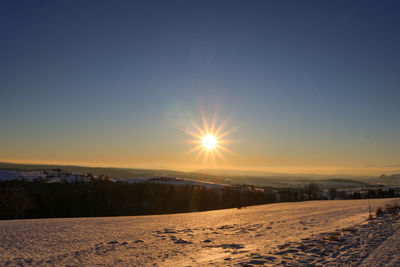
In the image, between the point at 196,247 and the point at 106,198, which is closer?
the point at 196,247

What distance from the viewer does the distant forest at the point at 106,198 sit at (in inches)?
2502

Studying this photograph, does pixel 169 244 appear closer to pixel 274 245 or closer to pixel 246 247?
pixel 246 247

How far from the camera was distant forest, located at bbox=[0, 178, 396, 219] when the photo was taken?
6356cm

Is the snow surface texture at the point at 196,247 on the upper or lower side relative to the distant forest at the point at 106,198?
upper

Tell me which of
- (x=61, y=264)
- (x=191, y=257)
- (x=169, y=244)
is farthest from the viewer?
(x=169, y=244)

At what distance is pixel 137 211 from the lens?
81000mm

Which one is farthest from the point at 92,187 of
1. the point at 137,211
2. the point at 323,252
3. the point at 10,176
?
the point at 323,252

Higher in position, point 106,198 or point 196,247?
point 196,247

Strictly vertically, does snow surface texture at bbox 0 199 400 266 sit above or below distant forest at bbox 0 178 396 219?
above

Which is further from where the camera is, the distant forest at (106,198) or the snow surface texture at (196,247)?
the distant forest at (106,198)

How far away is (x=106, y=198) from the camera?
3159 inches

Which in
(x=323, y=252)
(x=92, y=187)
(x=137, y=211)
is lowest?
(x=137, y=211)

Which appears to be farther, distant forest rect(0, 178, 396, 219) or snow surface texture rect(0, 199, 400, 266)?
distant forest rect(0, 178, 396, 219)

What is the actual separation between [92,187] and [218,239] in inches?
3060
